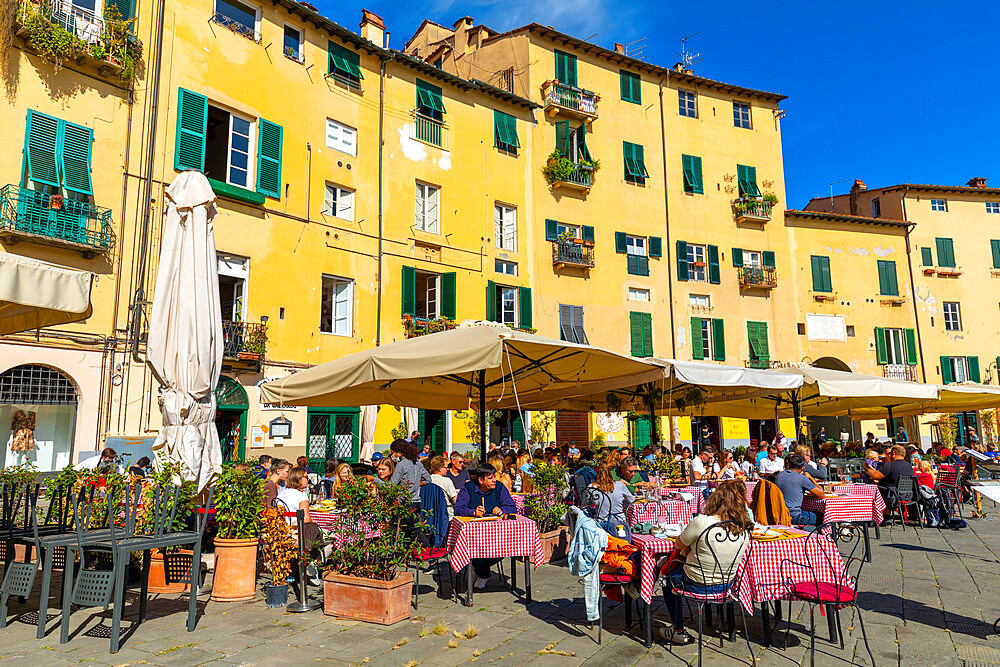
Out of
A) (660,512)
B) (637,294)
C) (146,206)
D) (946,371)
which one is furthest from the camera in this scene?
(946,371)

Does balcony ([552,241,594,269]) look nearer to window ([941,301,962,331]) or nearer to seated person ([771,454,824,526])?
seated person ([771,454,824,526])

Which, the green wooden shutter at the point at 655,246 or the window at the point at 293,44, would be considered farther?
the green wooden shutter at the point at 655,246

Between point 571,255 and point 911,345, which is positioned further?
point 911,345

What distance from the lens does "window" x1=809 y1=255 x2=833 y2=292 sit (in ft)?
101

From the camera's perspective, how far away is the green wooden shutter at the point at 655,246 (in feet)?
88.9

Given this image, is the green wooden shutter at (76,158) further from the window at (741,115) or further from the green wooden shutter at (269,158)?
the window at (741,115)

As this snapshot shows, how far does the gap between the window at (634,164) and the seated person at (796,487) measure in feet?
64.9

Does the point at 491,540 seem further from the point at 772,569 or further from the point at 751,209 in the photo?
the point at 751,209

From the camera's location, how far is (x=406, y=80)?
2233cm

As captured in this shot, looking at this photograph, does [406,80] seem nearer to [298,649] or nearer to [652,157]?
[652,157]

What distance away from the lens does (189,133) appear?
1705cm

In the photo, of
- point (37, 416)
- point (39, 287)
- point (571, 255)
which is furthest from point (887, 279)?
point (39, 287)

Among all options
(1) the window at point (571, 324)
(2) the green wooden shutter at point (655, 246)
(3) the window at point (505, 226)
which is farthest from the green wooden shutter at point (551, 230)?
(2) the green wooden shutter at point (655, 246)

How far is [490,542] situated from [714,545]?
7.45ft
